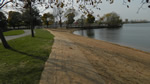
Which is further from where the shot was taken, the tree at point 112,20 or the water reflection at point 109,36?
the tree at point 112,20

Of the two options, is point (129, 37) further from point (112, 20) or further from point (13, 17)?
point (112, 20)

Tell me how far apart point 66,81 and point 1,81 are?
221cm

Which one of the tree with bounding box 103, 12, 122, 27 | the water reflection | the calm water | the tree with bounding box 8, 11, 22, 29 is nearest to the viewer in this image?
the tree with bounding box 8, 11, 22, 29

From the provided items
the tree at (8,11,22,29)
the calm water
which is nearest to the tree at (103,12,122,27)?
the calm water

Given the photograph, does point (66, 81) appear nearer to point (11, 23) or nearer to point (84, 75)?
point (84, 75)

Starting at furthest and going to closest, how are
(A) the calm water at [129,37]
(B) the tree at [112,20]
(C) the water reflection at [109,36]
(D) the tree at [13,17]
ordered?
(B) the tree at [112,20] < (C) the water reflection at [109,36] < (A) the calm water at [129,37] < (D) the tree at [13,17]

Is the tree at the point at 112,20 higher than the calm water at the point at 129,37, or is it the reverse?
the tree at the point at 112,20

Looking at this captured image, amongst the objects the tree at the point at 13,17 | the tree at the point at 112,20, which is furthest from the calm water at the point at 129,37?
the tree at the point at 112,20

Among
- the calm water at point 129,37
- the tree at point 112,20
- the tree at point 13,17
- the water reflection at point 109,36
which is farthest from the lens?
the tree at point 112,20

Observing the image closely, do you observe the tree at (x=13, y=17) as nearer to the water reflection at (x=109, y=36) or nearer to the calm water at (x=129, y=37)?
the calm water at (x=129, y=37)

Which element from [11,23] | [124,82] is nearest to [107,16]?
[11,23]

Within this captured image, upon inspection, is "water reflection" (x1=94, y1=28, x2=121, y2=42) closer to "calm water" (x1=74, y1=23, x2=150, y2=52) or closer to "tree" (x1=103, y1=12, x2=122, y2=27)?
"calm water" (x1=74, y1=23, x2=150, y2=52)

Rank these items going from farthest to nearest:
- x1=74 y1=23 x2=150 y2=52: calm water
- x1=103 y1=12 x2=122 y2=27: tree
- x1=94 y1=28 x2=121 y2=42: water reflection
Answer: x1=103 y1=12 x2=122 y2=27: tree < x1=94 y1=28 x2=121 y2=42: water reflection < x1=74 y1=23 x2=150 y2=52: calm water

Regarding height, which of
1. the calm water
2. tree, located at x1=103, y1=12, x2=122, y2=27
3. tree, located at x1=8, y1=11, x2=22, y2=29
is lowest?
the calm water
